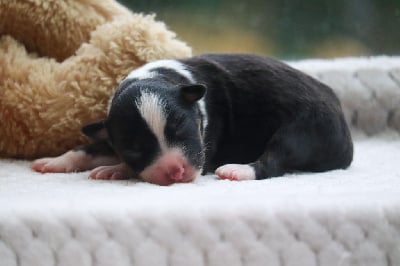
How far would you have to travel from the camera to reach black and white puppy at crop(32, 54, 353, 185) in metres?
1.74

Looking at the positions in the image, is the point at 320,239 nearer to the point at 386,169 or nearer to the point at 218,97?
the point at 386,169

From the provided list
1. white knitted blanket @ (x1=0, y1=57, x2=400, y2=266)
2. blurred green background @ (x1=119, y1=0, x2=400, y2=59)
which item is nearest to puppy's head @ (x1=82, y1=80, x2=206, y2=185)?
white knitted blanket @ (x1=0, y1=57, x2=400, y2=266)

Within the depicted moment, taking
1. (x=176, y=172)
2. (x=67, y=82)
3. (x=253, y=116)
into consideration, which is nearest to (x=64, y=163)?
(x=67, y=82)

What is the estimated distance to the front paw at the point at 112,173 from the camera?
176cm

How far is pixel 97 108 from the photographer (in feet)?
6.73

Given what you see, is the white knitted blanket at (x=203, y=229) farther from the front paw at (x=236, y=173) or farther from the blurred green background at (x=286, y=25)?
the blurred green background at (x=286, y=25)

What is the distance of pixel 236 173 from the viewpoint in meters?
1.73

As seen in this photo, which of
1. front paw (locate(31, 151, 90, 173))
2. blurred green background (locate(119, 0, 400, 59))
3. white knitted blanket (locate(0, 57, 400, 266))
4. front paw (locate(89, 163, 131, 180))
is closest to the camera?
white knitted blanket (locate(0, 57, 400, 266))

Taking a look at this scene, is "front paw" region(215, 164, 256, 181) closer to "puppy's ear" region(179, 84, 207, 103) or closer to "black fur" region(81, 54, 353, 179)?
"black fur" region(81, 54, 353, 179)

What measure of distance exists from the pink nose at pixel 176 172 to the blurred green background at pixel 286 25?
44.0 inches

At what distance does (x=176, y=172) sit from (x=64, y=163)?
41 centimetres

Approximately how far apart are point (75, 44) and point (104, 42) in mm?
184

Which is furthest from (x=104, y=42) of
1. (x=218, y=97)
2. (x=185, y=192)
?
(x=185, y=192)

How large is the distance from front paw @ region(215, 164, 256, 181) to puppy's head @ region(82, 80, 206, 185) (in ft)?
0.20
